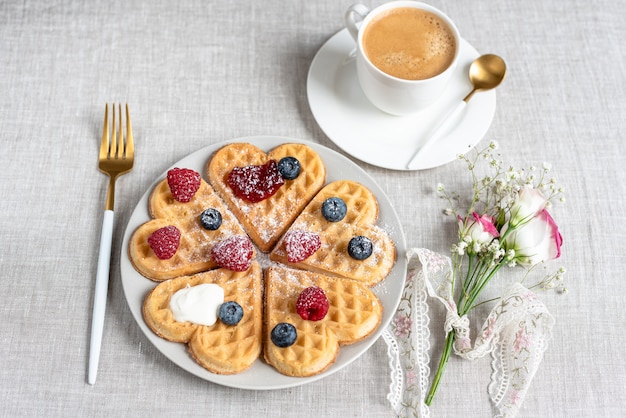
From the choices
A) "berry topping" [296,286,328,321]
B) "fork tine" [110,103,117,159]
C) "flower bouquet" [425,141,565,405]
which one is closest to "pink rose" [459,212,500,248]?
"flower bouquet" [425,141,565,405]

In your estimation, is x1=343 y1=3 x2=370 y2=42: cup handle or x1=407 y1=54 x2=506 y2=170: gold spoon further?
x1=407 y1=54 x2=506 y2=170: gold spoon

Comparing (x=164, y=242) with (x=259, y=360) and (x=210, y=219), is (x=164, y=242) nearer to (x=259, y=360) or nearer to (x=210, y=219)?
(x=210, y=219)

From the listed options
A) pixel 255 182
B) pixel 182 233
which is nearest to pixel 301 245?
pixel 255 182

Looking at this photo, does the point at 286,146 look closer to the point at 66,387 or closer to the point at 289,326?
the point at 289,326

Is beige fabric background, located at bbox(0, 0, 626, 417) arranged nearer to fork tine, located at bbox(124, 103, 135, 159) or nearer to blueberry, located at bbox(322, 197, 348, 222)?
fork tine, located at bbox(124, 103, 135, 159)

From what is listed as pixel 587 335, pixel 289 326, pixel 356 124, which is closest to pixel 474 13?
pixel 356 124

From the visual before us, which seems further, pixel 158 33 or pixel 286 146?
pixel 158 33
